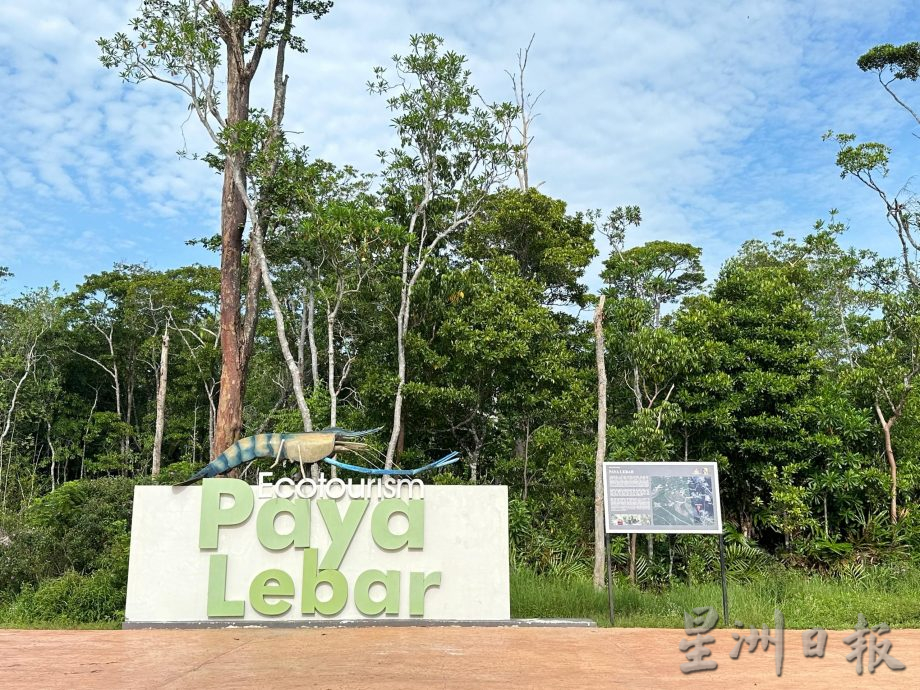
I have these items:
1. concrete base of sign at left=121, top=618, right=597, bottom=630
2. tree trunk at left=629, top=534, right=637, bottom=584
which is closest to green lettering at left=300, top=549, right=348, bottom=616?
concrete base of sign at left=121, top=618, right=597, bottom=630

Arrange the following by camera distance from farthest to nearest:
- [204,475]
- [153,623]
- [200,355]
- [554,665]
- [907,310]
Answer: [200,355] → [907,310] → [204,475] → [153,623] → [554,665]

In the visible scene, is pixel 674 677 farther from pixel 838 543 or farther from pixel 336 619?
pixel 838 543

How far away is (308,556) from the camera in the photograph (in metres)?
8.12

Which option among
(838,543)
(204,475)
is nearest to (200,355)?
(204,475)

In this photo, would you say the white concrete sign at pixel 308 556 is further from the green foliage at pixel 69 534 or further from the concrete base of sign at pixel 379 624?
the green foliage at pixel 69 534

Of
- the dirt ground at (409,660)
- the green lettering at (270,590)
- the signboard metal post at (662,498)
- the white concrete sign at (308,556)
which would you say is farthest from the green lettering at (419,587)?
the signboard metal post at (662,498)

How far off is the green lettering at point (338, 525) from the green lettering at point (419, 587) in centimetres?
84

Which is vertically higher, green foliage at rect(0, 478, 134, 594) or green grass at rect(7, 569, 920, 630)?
green foliage at rect(0, 478, 134, 594)

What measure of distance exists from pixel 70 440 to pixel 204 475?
21.9 m

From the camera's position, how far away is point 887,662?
19.5 feet

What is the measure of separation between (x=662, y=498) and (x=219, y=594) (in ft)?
16.8

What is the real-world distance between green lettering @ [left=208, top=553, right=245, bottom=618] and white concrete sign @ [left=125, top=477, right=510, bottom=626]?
0.04 ft

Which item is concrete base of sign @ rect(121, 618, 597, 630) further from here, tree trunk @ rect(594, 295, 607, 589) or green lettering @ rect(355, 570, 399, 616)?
tree trunk @ rect(594, 295, 607, 589)

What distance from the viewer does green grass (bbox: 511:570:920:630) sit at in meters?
8.33
